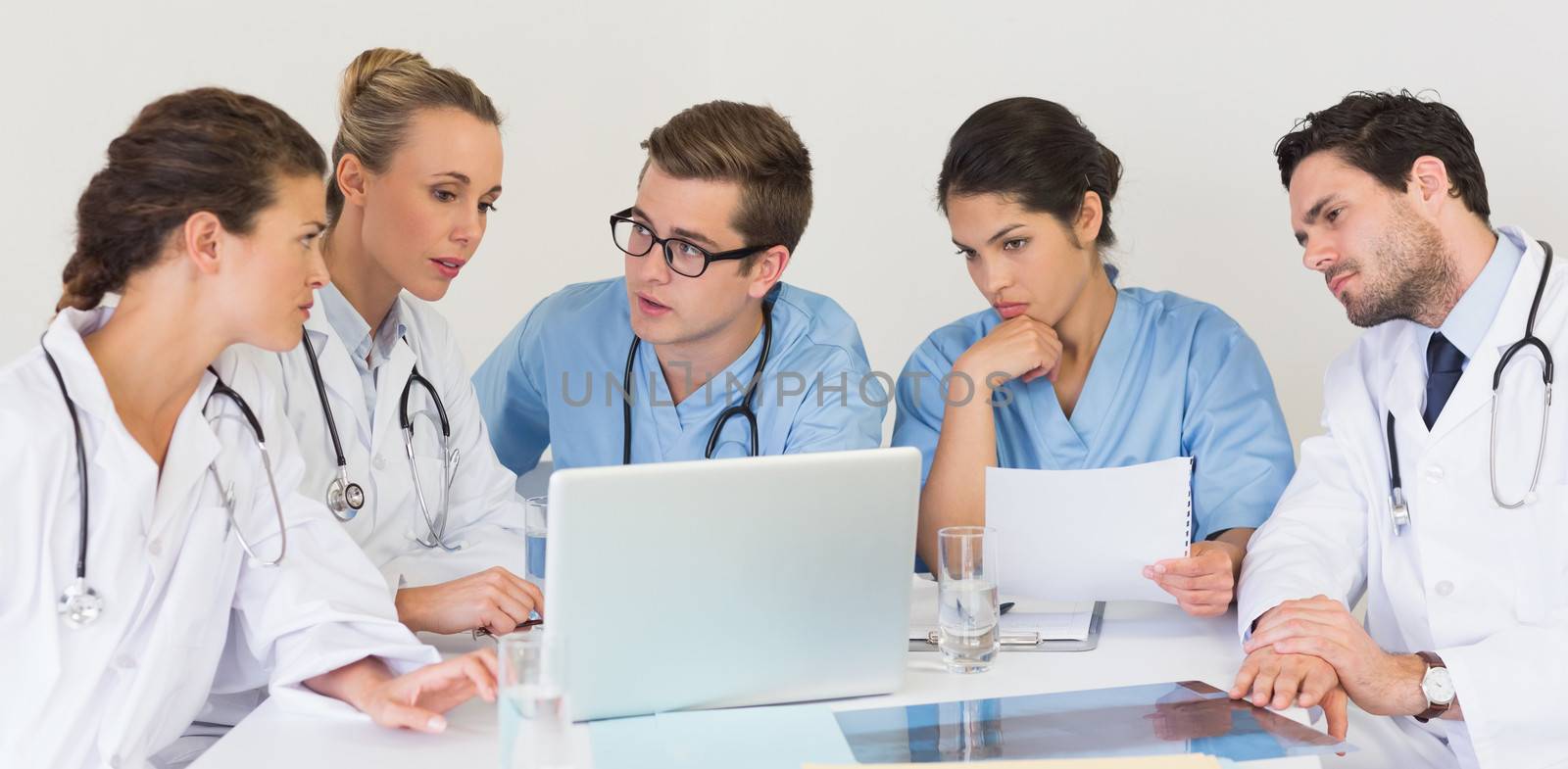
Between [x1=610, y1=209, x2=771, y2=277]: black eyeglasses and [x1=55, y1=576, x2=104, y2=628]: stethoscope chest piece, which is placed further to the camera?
[x1=610, y1=209, x2=771, y2=277]: black eyeglasses

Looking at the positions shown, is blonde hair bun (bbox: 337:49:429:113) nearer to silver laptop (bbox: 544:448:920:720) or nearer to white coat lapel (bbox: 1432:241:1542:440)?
silver laptop (bbox: 544:448:920:720)

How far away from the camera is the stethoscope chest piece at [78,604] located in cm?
147

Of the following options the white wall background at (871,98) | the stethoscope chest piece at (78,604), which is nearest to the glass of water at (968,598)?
the stethoscope chest piece at (78,604)

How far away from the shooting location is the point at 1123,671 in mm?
1620

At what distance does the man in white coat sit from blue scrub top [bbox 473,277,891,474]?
72cm

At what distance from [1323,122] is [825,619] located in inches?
47.1

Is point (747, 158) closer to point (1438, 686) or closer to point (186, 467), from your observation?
point (186, 467)

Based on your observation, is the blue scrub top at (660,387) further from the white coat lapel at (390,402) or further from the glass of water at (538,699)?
the glass of water at (538,699)

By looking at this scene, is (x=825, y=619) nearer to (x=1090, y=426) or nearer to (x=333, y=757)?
(x=333, y=757)

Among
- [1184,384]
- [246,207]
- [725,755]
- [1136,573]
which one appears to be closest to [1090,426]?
[1184,384]

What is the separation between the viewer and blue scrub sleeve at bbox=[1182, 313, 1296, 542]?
2.24 m

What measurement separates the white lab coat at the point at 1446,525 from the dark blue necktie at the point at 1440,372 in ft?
0.05

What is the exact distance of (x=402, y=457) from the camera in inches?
80.1

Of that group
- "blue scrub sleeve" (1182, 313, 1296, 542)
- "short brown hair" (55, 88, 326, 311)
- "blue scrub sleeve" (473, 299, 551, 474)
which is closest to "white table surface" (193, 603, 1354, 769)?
"blue scrub sleeve" (1182, 313, 1296, 542)
